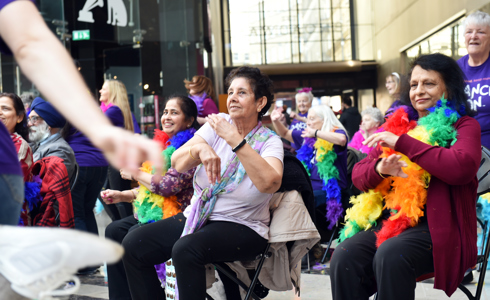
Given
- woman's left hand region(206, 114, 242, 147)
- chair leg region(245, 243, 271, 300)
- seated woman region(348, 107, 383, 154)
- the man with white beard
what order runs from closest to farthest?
woman's left hand region(206, 114, 242, 147)
chair leg region(245, 243, 271, 300)
the man with white beard
seated woman region(348, 107, 383, 154)

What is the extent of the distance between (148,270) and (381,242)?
116cm

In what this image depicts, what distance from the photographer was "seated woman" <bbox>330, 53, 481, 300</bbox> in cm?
211

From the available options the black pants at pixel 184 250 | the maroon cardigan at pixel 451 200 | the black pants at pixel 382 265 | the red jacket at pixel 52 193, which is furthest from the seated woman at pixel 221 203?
the red jacket at pixel 52 193

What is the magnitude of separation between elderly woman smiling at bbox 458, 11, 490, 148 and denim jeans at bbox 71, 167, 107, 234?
3.04 metres

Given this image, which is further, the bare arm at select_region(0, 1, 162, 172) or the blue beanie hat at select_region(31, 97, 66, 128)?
the blue beanie hat at select_region(31, 97, 66, 128)

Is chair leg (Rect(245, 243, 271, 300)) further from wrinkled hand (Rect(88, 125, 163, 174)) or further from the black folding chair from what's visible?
wrinkled hand (Rect(88, 125, 163, 174))

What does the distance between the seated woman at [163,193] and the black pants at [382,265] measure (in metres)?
1.02

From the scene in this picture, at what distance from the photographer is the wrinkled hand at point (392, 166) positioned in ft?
7.14

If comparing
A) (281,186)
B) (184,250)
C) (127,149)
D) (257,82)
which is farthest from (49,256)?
(257,82)

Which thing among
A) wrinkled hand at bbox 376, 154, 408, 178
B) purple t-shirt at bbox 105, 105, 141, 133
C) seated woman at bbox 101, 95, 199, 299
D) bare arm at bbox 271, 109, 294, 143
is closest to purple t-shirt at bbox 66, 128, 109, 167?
purple t-shirt at bbox 105, 105, 141, 133

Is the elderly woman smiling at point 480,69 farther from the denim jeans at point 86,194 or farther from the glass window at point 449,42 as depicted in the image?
the glass window at point 449,42

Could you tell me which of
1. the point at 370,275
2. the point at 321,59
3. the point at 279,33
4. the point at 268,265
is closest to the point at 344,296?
the point at 370,275

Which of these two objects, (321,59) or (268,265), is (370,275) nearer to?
(268,265)

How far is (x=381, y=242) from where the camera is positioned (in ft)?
7.50
